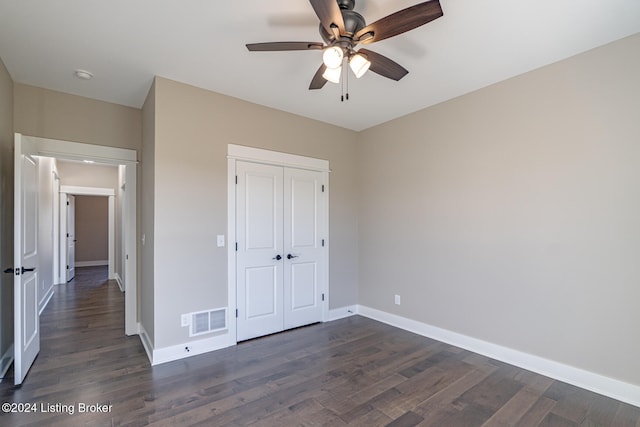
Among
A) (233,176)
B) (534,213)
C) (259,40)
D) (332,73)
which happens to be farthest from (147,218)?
(534,213)

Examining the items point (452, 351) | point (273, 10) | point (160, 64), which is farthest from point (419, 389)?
point (160, 64)

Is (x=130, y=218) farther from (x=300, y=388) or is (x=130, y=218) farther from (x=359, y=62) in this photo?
(x=359, y=62)

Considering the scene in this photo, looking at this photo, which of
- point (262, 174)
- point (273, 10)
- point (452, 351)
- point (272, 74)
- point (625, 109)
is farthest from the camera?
point (262, 174)

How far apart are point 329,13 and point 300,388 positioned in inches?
106

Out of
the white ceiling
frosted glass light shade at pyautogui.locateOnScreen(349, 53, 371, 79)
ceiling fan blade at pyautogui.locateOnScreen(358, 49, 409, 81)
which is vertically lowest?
frosted glass light shade at pyautogui.locateOnScreen(349, 53, 371, 79)

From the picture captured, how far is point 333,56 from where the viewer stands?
187cm

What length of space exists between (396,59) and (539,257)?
2224 millimetres

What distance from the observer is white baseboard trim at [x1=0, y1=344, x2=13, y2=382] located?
268 cm

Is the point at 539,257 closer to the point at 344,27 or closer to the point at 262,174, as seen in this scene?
the point at 344,27

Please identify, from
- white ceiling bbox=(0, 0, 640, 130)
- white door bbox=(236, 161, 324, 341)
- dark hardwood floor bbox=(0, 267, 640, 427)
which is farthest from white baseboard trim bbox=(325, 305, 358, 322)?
white ceiling bbox=(0, 0, 640, 130)

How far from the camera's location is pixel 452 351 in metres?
3.25

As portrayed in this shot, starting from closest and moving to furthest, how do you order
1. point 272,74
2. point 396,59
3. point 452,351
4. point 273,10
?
point 273,10
point 396,59
point 272,74
point 452,351

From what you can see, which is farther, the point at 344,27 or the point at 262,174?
the point at 262,174

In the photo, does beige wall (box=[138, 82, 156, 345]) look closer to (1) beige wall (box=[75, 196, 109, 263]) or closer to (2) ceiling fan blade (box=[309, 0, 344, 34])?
(2) ceiling fan blade (box=[309, 0, 344, 34])
